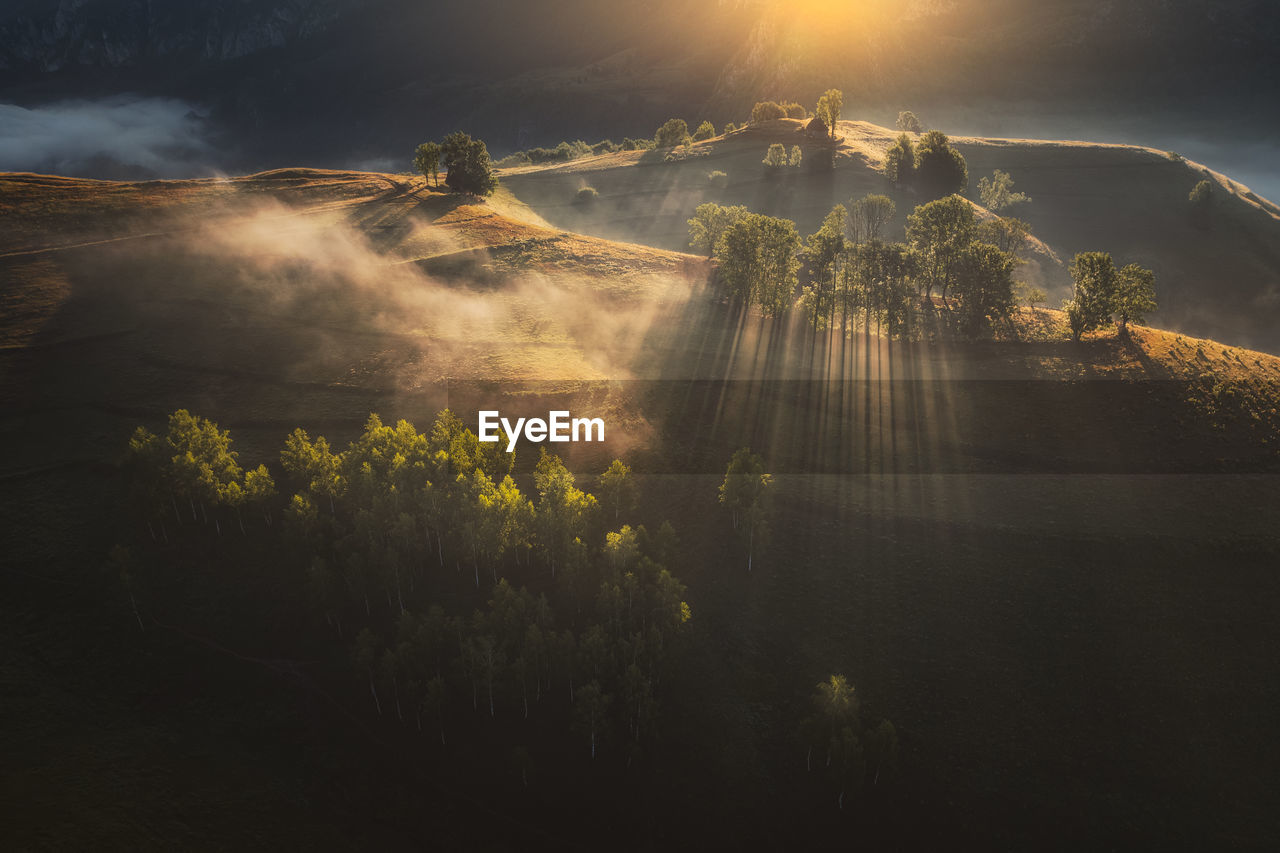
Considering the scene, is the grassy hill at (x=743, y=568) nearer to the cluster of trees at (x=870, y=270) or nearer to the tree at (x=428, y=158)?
the cluster of trees at (x=870, y=270)

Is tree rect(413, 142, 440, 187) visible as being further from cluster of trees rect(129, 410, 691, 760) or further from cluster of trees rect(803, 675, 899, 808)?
cluster of trees rect(803, 675, 899, 808)

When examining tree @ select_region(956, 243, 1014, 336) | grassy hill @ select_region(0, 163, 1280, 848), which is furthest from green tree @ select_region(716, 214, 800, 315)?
tree @ select_region(956, 243, 1014, 336)

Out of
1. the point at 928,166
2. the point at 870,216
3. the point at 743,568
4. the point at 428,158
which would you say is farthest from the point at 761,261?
the point at 928,166

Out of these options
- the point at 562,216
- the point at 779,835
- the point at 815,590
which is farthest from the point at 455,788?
the point at 562,216

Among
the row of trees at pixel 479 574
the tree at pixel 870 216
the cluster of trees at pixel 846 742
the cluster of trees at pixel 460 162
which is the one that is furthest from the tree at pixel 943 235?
the cluster of trees at pixel 460 162

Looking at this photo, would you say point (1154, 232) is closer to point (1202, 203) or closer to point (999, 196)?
point (1202, 203)

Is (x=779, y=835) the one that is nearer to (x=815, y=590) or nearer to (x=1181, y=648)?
(x=815, y=590)
